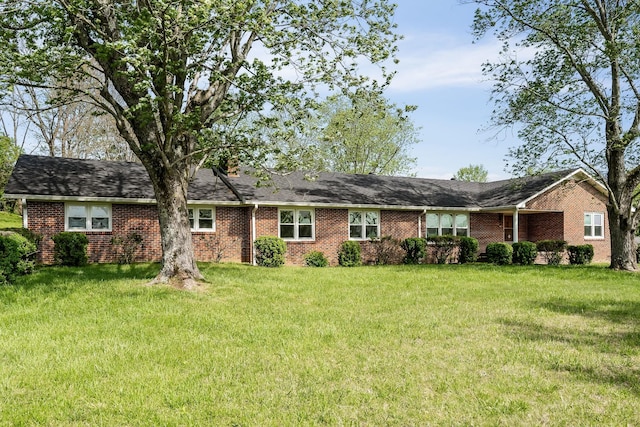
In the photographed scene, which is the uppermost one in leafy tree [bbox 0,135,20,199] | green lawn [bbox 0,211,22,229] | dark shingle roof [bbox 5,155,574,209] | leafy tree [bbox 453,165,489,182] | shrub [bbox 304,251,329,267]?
leafy tree [bbox 453,165,489,182]

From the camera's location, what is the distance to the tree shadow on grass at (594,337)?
5.66 m

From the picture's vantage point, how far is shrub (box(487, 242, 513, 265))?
2202 centimetres

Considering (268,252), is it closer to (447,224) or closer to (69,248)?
(69,248)

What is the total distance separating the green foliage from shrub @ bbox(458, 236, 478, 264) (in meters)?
14.8

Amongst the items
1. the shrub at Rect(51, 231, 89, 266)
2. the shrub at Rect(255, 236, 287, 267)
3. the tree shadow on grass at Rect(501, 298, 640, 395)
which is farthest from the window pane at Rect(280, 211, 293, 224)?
the tree shadow on grass at Rect(501, 298, 640, 395)

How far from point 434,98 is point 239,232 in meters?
9.92

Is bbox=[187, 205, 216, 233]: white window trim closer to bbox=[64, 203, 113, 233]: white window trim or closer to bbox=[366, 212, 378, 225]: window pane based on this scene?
bbox=[64, 203, 113, 233]: white window trim

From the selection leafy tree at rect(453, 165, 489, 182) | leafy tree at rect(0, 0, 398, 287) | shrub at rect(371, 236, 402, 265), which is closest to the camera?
leafy tree at rect(0, 0, 398, 287)

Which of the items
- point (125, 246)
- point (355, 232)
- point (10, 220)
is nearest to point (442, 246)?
point (355, 232)

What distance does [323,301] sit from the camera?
10766mm

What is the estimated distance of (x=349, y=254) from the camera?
68.0 ft

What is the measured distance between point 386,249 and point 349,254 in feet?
7.22

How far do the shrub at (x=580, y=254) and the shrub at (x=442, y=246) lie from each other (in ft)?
19.0

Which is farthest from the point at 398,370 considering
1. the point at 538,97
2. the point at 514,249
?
the point at 514,249
